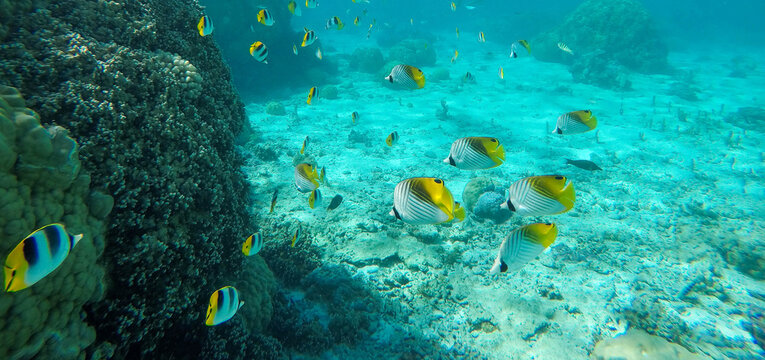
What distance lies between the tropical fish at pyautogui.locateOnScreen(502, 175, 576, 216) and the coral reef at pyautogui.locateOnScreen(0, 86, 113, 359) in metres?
3.47

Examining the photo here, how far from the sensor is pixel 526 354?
4.66 metres

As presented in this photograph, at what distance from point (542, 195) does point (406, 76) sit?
121 inches

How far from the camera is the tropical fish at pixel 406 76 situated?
16.6 ft

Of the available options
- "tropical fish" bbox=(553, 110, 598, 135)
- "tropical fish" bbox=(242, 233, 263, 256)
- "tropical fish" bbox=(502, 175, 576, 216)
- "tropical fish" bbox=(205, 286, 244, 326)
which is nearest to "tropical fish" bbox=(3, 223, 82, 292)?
"tropical fish" bbox=(205, 286, 244, 326)

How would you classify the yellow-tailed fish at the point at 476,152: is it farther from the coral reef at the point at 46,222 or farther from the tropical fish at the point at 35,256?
the coral reef at the point at 46,222

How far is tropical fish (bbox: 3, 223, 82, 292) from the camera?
147 cm

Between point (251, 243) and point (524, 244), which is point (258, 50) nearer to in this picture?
point (251, 243)

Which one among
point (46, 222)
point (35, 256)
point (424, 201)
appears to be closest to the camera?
point (35, 256)

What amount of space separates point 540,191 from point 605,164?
34.3 ft

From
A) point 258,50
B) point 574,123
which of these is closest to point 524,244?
point 574,123

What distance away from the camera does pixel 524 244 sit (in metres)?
2.92

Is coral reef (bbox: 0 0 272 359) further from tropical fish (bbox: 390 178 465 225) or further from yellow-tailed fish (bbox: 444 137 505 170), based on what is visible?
yellow-tailed fish (bbox: 444 137 505 170)

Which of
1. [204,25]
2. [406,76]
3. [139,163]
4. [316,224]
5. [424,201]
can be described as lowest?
[316,224]

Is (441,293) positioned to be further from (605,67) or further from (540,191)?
(605,67)
